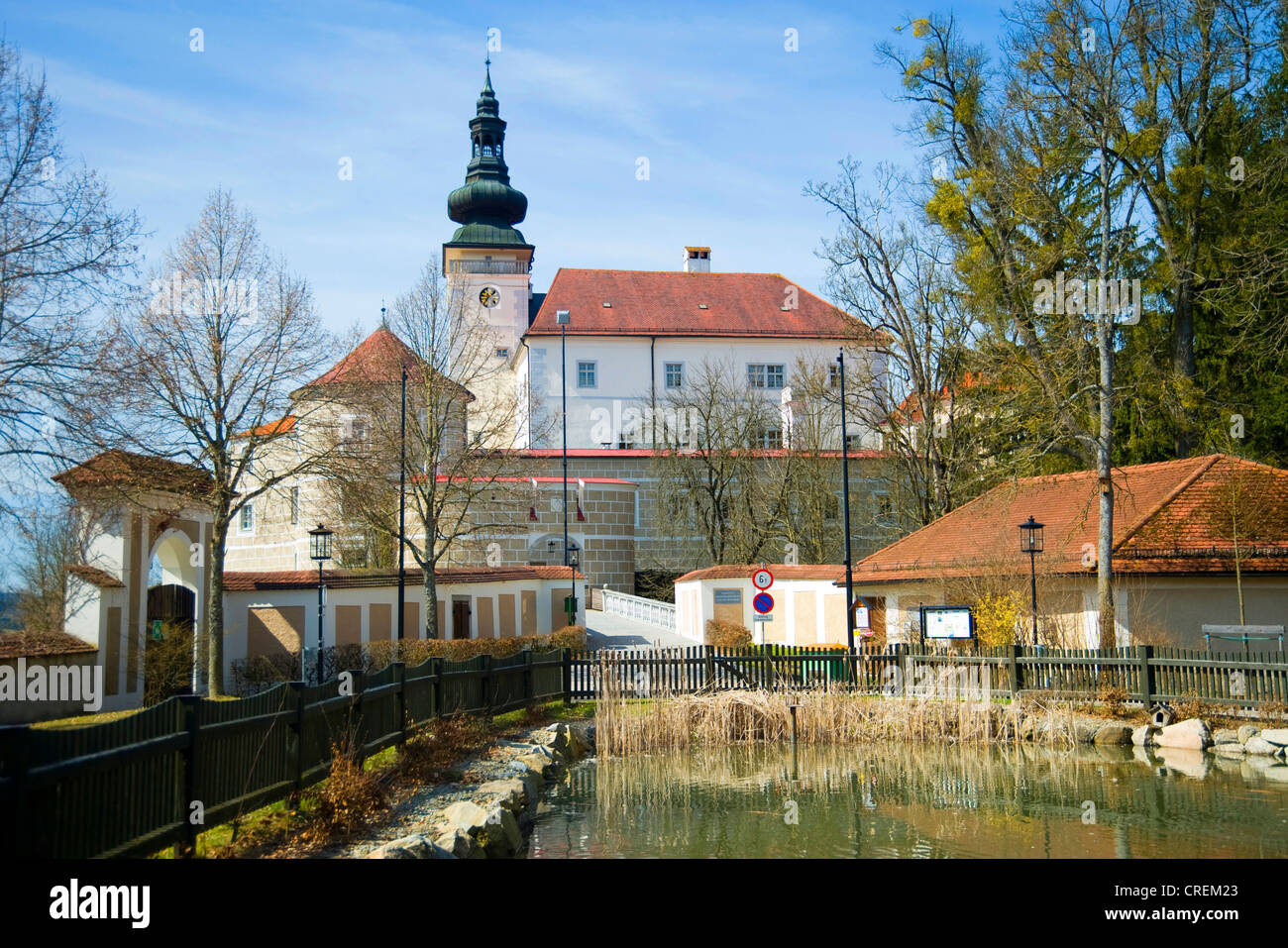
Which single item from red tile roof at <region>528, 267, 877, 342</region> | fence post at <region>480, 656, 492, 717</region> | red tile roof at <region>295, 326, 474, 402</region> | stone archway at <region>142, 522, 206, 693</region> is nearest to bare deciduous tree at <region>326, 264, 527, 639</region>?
red tile roof at <region>295, 326, 474, 402</region>

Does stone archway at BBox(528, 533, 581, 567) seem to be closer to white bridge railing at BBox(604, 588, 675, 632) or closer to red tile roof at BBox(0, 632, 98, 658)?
white bridge railing at BBox(604, 588, 675, 632)

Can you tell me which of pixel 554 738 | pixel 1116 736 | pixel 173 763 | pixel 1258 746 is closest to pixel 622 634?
pixel 554 738

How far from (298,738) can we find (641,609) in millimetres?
32771

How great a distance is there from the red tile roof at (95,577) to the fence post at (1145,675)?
754 inches

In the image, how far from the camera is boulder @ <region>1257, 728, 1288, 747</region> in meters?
15.2

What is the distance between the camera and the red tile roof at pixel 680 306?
62.7 m

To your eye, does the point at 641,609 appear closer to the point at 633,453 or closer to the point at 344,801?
the point at 633,453

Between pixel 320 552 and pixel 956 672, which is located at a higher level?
pixel 320 552

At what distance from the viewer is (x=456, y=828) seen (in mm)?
9086

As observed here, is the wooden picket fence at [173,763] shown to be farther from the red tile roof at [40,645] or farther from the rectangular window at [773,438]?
the rectangular window at [773,438]

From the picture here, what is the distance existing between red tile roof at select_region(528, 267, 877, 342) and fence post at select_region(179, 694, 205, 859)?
179ft

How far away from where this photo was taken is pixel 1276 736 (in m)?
15.3
